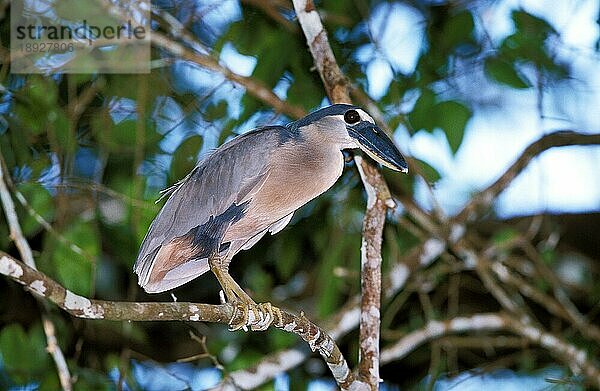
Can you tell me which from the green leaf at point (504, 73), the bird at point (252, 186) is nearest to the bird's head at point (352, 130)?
the bird at point (252, 186)

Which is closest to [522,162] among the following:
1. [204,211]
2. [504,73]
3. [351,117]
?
[504,73]

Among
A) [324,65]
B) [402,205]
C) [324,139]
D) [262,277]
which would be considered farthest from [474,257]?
[324,139]

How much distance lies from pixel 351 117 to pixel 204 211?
29cm

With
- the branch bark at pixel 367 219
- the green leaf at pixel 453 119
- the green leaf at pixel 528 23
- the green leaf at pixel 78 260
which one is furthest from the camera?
the green leaf at pixel 528 23

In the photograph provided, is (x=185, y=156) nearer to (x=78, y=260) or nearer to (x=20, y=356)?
(x=78, y=260)

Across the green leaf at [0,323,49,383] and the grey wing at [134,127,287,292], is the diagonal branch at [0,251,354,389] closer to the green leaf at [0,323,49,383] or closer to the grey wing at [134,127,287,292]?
the grey wing at [134,127,287,292]

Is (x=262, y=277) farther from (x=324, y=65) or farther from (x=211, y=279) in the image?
(x=324, y=65)

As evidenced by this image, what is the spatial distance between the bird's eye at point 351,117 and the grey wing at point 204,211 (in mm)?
117

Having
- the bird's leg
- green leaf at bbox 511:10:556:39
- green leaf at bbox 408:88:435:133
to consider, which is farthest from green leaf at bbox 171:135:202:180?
green leaf at bbox 511:10:556:39

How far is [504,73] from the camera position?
245 cm

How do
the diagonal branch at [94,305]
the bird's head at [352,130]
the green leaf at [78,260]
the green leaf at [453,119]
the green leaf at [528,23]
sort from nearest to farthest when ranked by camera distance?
the diagonal branch at [94,305] → the bird's head at [352,130] → the green leaf at [78,260] → the green leaf at [453,119] → the green leaf at [528,23]

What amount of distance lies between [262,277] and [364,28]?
0.90 m

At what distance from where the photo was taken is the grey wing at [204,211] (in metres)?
1.40

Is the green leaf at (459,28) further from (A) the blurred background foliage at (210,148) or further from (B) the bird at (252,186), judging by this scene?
(B) the bird at (252,186)
